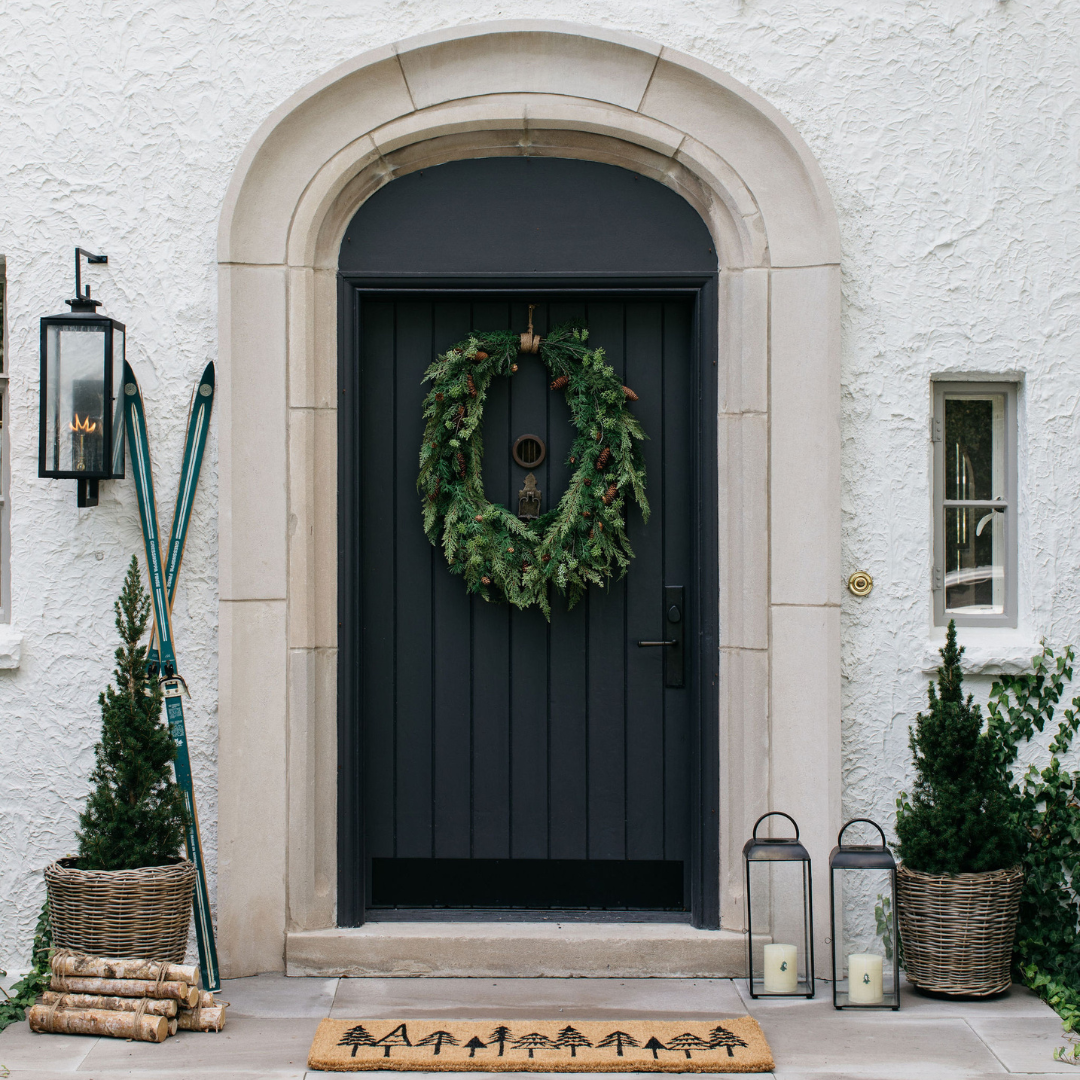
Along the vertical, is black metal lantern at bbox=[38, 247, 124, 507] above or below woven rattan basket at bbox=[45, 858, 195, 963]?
above

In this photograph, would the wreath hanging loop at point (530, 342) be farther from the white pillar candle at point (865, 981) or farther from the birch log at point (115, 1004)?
the birch log at point (115, 1004)

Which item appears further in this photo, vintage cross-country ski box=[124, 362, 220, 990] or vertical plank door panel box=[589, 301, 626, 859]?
vertical plank door panel box=[589, 301, 626, 859]

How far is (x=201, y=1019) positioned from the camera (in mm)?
3385

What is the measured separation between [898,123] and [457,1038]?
139 inches

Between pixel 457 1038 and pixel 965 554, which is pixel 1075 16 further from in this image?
pixel 457 1038

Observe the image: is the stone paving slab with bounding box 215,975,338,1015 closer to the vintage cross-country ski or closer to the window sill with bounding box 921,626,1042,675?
the vintage cross-country ski

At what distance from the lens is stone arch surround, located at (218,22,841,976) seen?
3.87 m

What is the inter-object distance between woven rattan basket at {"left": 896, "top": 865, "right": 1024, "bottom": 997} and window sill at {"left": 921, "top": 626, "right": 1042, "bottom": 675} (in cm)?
72

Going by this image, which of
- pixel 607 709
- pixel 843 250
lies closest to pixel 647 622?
pixel 607 709

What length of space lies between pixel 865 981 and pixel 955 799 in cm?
68

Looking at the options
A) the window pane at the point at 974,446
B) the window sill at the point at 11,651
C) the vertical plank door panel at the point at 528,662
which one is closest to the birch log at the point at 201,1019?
the vertical plank door panel at the point at 528,662

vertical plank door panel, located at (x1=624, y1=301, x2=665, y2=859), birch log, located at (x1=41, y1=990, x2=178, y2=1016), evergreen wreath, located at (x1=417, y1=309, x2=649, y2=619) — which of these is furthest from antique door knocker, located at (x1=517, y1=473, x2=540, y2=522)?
birch log, located at (x1=41, y1=990, x2=178, y2=1016)

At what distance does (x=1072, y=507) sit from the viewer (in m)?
3.96

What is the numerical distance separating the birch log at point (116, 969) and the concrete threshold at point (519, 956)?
0.55m
